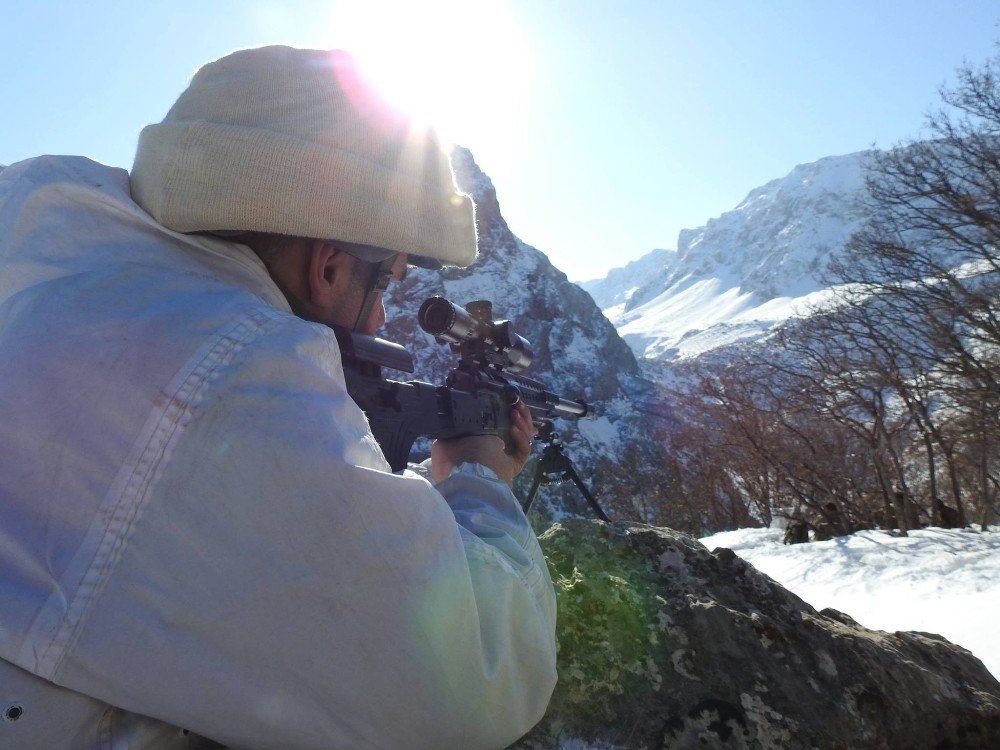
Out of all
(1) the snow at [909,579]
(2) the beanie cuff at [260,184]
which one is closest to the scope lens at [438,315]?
(2) the beanie cuff at [260,184]

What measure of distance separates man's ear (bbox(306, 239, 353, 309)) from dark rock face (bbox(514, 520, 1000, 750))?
144cm

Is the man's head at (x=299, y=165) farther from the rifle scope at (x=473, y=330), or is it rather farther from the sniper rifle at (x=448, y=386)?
the rifle scope at (x=473, y=330)

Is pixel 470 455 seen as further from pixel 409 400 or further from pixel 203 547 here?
pixel 203 547

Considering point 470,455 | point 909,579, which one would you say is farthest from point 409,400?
point 909,579

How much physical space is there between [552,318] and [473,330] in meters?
74.8

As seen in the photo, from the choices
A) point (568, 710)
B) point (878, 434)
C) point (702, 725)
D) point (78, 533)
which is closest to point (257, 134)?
point (78, 533)

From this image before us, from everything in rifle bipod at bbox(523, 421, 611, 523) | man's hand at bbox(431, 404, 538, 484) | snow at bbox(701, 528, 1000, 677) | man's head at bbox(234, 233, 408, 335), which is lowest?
snow at bbox(701, 528, 1000, 677)

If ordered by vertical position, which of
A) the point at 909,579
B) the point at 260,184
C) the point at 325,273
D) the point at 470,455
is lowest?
the point at 909,579

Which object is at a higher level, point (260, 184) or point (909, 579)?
point (260, 184)

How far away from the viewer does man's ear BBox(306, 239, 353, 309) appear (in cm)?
135

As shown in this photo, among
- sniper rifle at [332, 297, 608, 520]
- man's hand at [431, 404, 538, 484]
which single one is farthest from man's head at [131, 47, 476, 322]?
man's hand at [431, 404, 538, 484]

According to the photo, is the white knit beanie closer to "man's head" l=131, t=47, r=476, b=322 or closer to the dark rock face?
"man's head" l=131, t=47, r=476, b=322

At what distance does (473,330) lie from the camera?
3359mm

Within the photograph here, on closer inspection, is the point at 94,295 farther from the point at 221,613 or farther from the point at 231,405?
the point at 221,613
